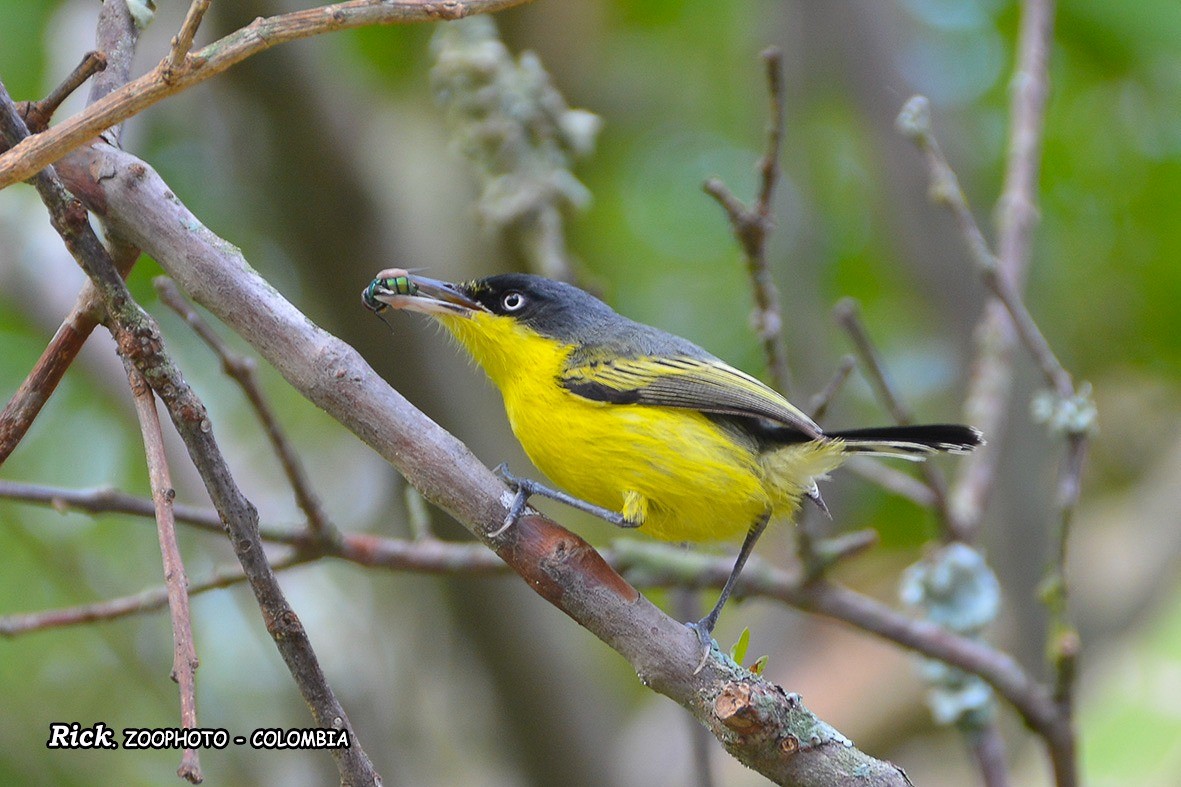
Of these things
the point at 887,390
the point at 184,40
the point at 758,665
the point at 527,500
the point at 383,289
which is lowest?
the point at 758,665

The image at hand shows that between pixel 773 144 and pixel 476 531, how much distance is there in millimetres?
1369

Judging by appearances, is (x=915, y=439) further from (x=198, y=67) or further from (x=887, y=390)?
(x=198, y=67)

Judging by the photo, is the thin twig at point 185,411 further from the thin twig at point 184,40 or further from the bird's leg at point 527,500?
the bird's leg at point 527,500

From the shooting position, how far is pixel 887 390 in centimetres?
319

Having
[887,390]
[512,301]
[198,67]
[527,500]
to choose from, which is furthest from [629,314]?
[198,67]

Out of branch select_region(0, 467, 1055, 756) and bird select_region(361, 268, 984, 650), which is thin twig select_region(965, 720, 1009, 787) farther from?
bird select_region(361, 268, 984, 650)

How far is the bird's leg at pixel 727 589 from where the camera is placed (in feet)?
7.16

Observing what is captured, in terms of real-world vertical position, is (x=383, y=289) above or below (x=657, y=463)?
above

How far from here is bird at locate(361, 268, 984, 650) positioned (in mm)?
2859

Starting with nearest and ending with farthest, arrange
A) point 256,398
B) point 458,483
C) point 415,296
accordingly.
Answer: point 458,483 → point 256,398 → point 415,296

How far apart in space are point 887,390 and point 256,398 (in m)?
1.78

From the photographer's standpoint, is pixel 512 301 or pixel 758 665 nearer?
pixel 758 665

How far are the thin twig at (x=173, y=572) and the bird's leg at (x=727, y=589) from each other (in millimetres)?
904

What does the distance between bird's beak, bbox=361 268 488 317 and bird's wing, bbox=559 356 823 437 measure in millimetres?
421
